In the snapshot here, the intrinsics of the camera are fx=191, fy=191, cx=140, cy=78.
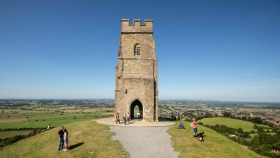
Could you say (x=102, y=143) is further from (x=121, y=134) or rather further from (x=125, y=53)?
(x=125, y=53)

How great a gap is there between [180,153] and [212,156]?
2.16 metres

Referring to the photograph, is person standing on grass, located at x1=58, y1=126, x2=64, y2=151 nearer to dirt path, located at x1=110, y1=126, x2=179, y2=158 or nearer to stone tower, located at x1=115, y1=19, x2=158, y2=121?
dirt path, located at x1=110, y1=126, x2=179, y2=158

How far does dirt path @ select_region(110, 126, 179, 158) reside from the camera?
1309 centimetres

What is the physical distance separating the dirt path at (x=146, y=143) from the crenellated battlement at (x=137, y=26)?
1549 centimetres

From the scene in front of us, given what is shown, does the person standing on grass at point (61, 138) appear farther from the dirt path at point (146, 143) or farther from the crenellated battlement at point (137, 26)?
the crenellated battlement at point (137, 26)

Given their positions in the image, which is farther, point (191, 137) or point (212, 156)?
point (191, 137)

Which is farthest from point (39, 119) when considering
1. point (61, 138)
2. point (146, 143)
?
point (146, 143)

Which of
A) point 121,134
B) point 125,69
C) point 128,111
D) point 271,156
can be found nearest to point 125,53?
point 125,69

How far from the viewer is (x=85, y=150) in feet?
48.2

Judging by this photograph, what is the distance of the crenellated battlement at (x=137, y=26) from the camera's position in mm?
28688

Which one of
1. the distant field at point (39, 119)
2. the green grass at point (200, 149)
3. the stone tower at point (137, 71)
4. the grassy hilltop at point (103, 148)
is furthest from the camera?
the distant field at point (39, 119)

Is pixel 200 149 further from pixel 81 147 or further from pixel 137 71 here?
pixel 137 71

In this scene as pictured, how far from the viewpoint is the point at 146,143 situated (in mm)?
15594

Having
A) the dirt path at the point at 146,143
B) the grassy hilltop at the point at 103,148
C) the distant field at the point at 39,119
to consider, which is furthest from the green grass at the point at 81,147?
the distant field at the point at 39,119
